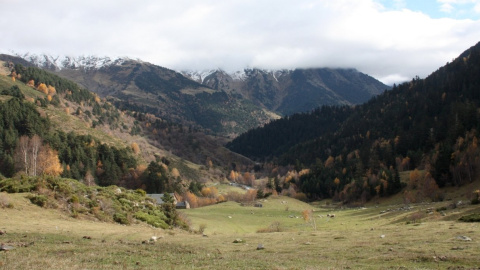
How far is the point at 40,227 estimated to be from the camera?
3127 centimetres

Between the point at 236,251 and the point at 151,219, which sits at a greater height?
the point at 236,251

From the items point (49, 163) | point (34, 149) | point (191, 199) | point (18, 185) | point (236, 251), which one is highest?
point (34, 149)

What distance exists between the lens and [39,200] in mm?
39750

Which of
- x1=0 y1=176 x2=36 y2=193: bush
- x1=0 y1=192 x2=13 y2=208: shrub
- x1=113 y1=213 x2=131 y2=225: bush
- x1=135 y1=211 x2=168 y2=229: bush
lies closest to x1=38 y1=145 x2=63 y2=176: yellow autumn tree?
x1=0 y1=176 x2=36 y2=193: bush

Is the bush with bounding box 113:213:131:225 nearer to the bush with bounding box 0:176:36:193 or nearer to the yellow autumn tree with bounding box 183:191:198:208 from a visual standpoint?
the bush with bounding box 0:176:36:193

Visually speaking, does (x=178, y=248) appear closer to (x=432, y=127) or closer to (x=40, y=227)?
(x=40, y=227)

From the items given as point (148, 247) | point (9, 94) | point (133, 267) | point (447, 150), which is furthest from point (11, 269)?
point (9, 94)

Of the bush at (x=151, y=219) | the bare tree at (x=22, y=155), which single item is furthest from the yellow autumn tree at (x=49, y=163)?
the bush at (x=151, y=219)

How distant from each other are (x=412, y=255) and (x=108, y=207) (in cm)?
3722

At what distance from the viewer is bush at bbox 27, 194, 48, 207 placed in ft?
130

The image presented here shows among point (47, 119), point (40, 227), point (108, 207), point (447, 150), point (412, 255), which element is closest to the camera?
point (412, 255)

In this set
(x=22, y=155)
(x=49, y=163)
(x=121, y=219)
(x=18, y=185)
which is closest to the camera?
(x=18, y=185)

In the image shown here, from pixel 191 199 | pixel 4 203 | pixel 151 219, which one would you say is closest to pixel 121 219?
pixel 151 219

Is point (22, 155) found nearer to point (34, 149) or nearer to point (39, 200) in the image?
point (34, 149)
